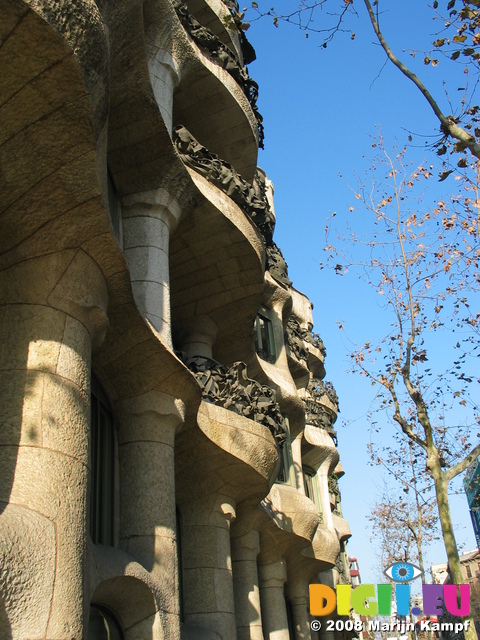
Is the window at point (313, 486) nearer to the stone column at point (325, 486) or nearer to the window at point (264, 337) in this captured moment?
the stone column at point (325, 486)

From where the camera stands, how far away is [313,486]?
25906 mm

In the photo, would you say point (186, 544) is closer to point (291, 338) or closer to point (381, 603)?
point (381, 603)

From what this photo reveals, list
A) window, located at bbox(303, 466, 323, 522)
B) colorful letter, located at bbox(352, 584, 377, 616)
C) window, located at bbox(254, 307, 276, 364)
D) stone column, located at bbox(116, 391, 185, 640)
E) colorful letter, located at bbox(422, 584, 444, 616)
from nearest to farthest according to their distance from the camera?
1. stone column, located at bbox(116, 391, 185, 640)
2. colorful letter, located at bbox(422, 584, 444, 616)
3. colorful letter, located at bbox(352, 584, 377, 616)
4. window, located at bbox(254, 307, 276, 364)
5. window, located at bbox(303, 466, 323, 522)

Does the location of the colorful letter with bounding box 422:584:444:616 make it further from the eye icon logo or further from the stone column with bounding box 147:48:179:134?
the stone column with bounding box 147:48:179:134

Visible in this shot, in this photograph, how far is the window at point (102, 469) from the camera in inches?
360

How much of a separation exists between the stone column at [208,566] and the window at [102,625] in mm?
3708

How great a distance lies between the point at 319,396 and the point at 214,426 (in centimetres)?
1563

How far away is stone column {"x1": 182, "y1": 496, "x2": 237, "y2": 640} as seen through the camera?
1203 cm

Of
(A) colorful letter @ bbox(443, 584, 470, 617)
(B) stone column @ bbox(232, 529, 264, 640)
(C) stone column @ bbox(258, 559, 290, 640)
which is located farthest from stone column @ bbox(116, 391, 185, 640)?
Result: (C) stone column @ bbox(258, 559, 290, 640)

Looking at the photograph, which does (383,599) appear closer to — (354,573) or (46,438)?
(46,438)

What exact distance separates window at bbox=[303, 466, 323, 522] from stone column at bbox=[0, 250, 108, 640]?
1871 centimetres

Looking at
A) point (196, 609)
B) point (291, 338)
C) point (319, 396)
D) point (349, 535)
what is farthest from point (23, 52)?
point (349, 535)

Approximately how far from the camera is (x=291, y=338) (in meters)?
22.6

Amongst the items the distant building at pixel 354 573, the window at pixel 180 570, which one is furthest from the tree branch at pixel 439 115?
the distant building at pixel 354 573
